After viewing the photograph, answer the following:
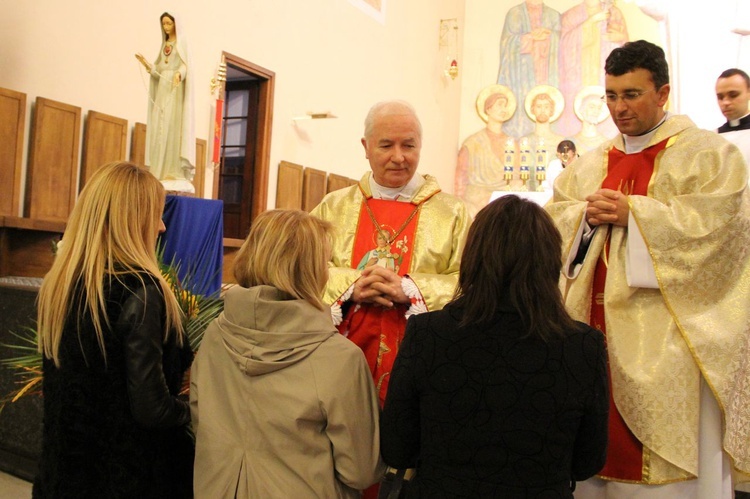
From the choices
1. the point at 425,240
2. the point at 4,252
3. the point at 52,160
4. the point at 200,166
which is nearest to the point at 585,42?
the point at 200,166

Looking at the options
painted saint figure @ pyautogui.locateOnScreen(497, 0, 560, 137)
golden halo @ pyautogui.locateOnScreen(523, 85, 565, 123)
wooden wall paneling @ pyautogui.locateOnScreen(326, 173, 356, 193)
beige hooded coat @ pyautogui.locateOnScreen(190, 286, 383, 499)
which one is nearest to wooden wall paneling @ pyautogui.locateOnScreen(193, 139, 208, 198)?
wooden wall paneling @ pyautogui.locateOnScreen(326, 173, 356, 193)

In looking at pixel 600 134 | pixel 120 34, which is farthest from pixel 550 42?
pixel 120 34

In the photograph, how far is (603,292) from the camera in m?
2.50

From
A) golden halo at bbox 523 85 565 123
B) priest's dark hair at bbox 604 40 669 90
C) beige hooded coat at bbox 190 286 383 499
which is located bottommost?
beige hooded coat at bbox 190 286 383 499

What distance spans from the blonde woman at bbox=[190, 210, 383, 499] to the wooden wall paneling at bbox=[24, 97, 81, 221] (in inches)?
197

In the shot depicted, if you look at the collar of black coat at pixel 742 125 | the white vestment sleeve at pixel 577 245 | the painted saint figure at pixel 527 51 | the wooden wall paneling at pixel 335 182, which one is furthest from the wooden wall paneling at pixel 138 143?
the painted saint figure at pixel 527 51

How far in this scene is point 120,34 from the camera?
686 cm

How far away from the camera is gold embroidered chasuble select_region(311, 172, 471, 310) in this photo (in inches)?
96.1

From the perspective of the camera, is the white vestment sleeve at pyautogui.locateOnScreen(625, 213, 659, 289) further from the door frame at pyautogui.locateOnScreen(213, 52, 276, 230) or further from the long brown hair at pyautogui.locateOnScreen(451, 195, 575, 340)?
the door frame at pyautogui.locateOnScreen(213, 52, 276, 230)

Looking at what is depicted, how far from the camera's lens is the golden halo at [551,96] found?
13391 mm

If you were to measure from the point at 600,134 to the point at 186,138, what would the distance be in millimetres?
→ 9247

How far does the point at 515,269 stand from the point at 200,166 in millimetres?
6763

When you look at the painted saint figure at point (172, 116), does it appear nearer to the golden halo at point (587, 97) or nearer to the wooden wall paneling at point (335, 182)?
the wooden wall paneling at point (335, 182)

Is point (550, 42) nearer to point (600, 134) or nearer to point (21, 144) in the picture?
point (600, 134)
